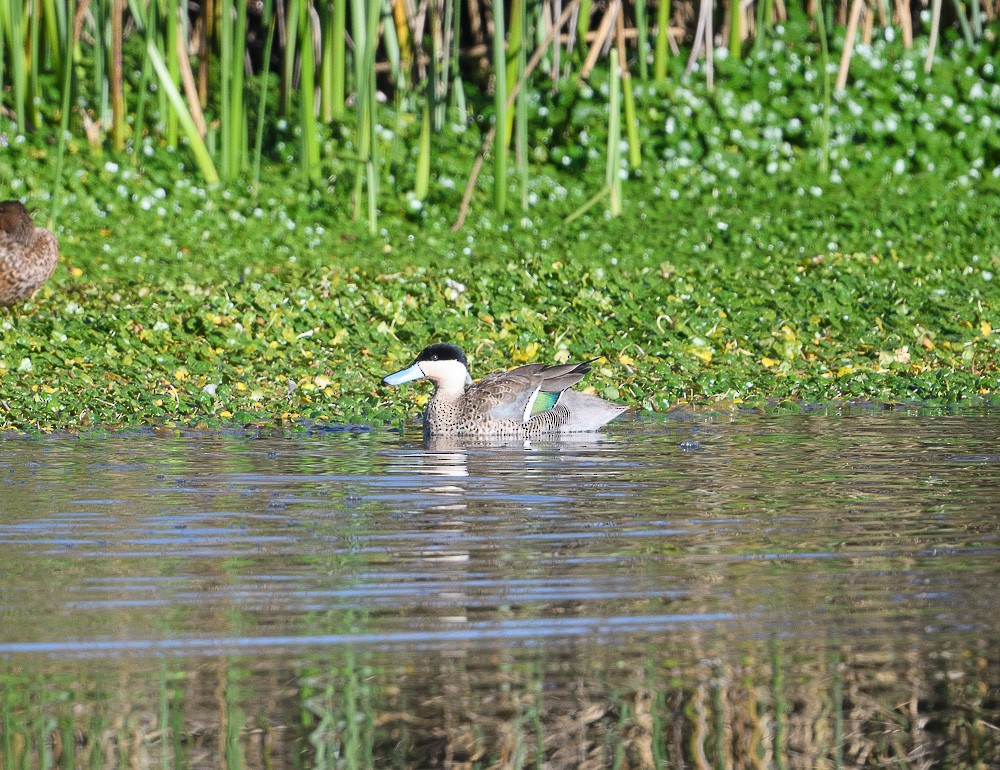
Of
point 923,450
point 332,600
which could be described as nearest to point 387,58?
point 923,450

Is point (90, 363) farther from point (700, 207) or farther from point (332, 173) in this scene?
point (700, 207)

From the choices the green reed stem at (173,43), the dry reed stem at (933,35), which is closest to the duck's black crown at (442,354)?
the green reed stem at (173,43)

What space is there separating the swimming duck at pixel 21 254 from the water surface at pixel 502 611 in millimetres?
4334

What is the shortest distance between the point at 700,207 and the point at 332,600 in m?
12.2

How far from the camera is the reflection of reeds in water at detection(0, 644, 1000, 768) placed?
15.1ft

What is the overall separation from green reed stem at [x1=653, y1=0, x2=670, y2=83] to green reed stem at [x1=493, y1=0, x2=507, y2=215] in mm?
2814

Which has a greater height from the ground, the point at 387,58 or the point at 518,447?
the point at 387,58

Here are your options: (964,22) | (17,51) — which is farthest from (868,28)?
(17,51)

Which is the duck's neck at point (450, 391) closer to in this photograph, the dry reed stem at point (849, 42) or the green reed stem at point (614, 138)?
the green reed stem at point (614, 138)

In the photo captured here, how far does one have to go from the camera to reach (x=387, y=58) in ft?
65.9

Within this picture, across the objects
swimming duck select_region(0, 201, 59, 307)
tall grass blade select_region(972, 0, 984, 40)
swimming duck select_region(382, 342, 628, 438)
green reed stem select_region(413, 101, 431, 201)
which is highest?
tall grass blade select_region(972, 0, 984, 40)

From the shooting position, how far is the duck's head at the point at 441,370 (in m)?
11.5

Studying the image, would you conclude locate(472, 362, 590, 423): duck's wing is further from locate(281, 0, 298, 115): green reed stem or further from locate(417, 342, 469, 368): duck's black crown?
locate(281, 0, 298, 115): green reed stem

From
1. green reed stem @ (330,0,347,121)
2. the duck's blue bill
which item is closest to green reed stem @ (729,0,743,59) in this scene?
green reed stem @ (330,0,347,121)
